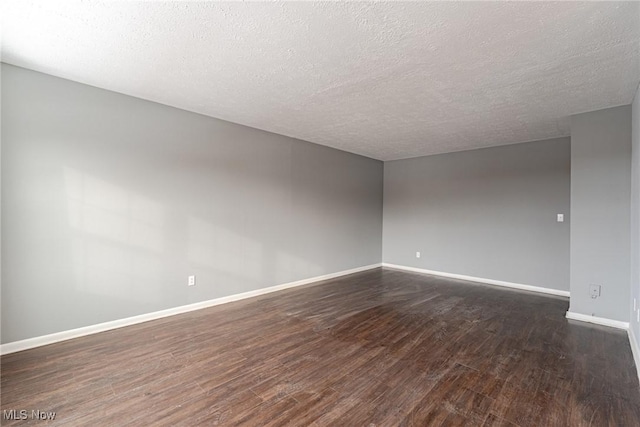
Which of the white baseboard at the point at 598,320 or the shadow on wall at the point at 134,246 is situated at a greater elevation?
the shadow on wall at the point at 134,246

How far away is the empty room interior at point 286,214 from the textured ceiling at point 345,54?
0.02m

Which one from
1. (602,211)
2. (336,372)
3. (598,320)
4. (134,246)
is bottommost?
(336,372)

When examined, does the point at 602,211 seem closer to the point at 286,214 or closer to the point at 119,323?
the point at 286,214

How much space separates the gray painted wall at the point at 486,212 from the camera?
4508 millimetres

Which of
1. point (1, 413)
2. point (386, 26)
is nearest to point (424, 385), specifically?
point (386, 26)

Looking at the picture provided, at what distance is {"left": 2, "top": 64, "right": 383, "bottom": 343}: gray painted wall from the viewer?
2.53 metres

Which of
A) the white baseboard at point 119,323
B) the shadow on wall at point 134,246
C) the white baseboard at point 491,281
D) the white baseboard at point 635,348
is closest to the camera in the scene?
the white baseboard at point 635,348

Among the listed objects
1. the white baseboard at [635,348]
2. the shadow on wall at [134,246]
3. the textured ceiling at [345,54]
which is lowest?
the white baseboard at [635,348]

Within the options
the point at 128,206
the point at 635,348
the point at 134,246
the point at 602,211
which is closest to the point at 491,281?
the point at 602,211

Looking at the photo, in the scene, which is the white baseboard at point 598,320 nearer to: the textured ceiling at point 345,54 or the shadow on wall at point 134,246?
the textured ceiling at point 345,54

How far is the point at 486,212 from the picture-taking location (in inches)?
204

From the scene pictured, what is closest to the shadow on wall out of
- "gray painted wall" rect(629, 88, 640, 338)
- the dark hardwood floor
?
the dark hardwood floor

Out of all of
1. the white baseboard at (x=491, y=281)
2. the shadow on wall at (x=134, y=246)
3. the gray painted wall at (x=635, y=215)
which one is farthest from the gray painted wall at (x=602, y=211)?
the shadow on wall at (x=134, y=246)

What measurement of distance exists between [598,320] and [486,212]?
230 centimetres
